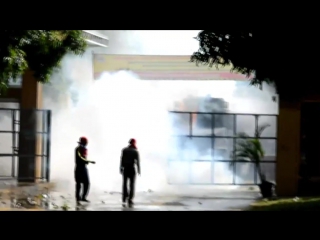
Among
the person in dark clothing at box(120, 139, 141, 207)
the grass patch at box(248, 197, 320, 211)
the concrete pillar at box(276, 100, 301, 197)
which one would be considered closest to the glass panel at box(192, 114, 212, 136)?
the concrete pillar at box(276, 100, 301, 197)

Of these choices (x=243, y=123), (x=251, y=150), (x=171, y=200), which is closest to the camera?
(x=171, y=200)

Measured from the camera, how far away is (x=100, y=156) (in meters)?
16.9

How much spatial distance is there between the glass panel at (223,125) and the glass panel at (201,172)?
0.86 m

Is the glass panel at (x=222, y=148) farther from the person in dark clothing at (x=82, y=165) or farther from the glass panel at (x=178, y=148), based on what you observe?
the person in dark clothing at (x=82, y=165)

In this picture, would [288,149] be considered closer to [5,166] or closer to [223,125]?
[223,125]

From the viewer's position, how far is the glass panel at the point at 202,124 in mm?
16141

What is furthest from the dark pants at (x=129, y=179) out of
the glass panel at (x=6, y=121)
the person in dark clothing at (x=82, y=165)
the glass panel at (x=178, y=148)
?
the glass panel at (x=6, y=121)

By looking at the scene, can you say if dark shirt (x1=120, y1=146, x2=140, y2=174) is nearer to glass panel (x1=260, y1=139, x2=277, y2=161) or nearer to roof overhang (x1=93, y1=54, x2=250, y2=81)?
roof overhang (x1=93, y1=54, x2=250, y2=81)

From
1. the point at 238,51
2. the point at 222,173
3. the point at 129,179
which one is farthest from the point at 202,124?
the point at 238,51

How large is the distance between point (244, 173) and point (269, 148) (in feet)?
2.96

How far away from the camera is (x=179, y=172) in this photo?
53.2 feet
